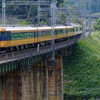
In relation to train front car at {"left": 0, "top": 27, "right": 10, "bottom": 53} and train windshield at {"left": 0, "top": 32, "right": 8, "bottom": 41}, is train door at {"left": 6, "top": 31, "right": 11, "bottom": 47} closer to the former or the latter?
train front car at {"left": 0, "top": 27, "right": 10, "bottom": 53}

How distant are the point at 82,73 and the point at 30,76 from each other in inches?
1131

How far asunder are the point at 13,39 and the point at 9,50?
108 centimetres

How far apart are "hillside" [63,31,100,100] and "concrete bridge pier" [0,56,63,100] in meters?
7.23

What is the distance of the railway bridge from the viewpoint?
3369 cm

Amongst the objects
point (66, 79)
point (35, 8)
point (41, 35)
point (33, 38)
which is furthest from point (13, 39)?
point (35, 8)

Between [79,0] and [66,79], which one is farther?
[79,0]

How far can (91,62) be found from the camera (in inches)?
2940

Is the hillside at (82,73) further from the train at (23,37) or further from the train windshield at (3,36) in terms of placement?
→ the train windshield at (3,36)

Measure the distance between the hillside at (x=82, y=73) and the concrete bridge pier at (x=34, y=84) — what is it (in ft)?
23.7

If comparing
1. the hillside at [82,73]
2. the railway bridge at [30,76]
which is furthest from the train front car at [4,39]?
the hillside at [82,73]

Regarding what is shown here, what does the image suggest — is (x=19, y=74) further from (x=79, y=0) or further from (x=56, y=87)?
(x=79, y=0)

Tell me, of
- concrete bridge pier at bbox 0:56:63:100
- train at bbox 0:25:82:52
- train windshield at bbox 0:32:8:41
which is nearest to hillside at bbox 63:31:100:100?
concrete bridge pier at bbox 0:56:63:100

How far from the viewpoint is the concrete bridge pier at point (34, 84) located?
35812 mm

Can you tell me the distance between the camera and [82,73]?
7038 centimetres
